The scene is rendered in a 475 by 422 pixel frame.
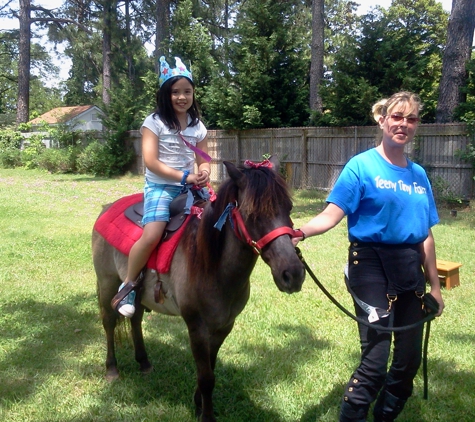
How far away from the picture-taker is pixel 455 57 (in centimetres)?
1306

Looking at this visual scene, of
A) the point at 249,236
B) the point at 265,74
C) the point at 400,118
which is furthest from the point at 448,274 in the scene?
the point at 265,74

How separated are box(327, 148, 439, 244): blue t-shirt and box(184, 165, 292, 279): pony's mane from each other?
0.40 metres

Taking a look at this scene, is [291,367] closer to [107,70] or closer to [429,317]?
[429,317]

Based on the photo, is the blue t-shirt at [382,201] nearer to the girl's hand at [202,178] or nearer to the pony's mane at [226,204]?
the pony's mane at [226,204]

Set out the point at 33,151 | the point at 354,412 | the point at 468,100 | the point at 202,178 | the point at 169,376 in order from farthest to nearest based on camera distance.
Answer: the point at 33,151
the point at 468,100
the point at 169,376
the point at 202,178
the point at 354,412

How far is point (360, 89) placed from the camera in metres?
14.2

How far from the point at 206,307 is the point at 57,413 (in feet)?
5.03

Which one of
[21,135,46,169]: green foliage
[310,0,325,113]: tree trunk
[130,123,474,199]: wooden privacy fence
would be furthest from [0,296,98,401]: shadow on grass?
[21,135,46,169]: green foliage

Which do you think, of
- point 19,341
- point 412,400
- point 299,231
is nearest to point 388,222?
point 299,231

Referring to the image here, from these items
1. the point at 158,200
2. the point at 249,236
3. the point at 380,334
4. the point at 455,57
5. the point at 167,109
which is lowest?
the point at 380,334

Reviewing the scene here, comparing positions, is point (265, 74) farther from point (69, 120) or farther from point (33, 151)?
point (69, 120)

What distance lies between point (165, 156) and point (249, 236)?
1.28 metres

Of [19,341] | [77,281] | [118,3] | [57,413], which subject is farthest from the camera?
[118,3]

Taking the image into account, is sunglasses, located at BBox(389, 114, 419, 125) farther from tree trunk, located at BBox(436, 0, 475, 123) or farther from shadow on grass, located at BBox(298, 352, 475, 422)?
tree trunk, located at BBox(436, 0, 475, 123)
